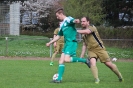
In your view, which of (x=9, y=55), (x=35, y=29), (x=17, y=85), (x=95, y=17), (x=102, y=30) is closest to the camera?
(x=17, y=85)

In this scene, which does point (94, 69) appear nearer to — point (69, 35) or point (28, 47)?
point (69, 35)

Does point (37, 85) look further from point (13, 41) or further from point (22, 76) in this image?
point (13, 41)

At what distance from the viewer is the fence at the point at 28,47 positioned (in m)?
24.8

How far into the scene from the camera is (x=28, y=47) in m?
30.7

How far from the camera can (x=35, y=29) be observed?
58344mm

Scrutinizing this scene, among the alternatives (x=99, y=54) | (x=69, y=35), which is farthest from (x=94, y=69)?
(x=69, y=35)

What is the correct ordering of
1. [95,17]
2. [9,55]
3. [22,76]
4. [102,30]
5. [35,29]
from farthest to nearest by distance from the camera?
1. [35,29]
2. [95,17]
3. [102,30]
4. [9,55]
5. [22,76]

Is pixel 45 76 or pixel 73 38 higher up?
pixel 73 38

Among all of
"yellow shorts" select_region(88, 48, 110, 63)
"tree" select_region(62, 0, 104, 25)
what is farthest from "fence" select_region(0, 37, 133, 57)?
"yellow shorts" select_region(88, 48, 110, 63)

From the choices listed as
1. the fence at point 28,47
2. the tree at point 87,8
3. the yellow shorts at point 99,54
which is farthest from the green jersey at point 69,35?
the tree at point 87,8

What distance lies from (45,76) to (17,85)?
2588mm

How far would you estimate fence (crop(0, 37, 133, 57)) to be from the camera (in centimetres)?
2481

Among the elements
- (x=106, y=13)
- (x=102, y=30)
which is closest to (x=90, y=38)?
(x=102, y=30)

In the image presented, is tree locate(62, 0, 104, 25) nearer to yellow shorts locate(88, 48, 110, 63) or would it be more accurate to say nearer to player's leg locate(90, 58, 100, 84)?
yellow shorts locate(88, 48, 110, 63)
